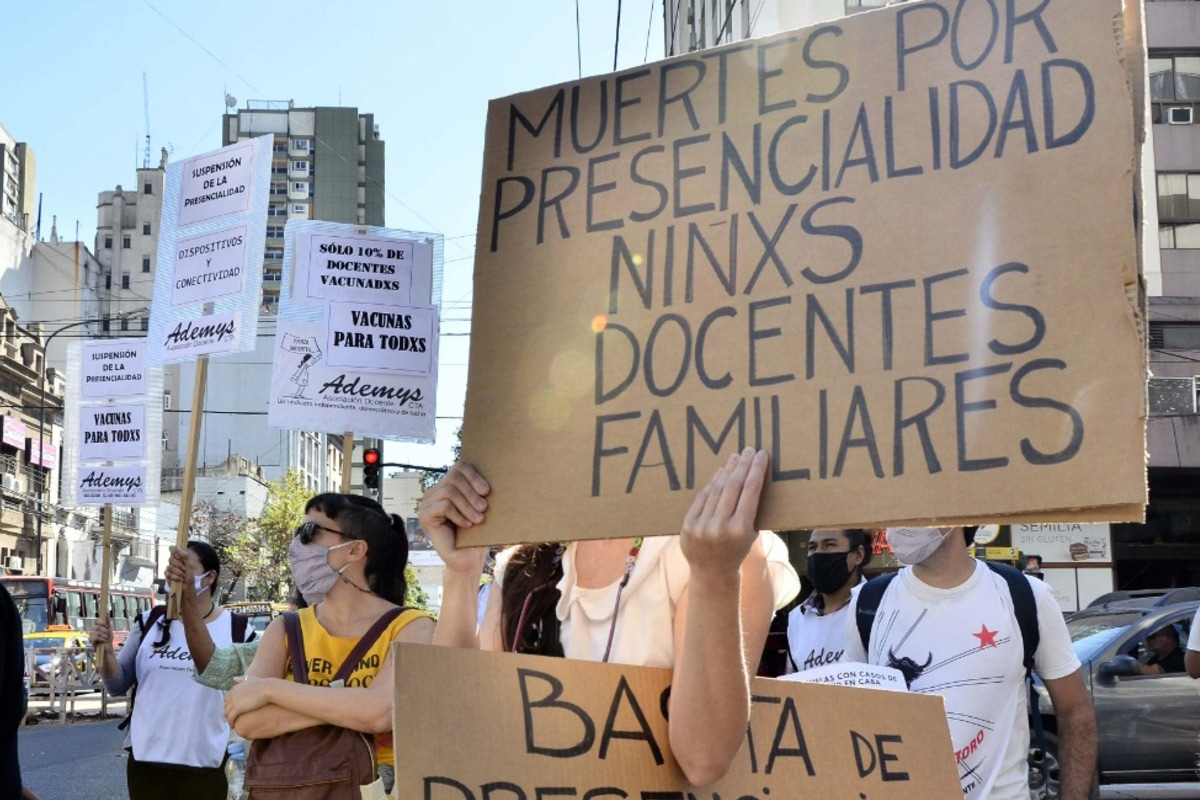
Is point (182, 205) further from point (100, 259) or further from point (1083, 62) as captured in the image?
point (100, 259)

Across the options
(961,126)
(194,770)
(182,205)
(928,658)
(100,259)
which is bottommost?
(194,770)

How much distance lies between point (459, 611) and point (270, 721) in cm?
135

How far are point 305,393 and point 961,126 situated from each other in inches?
160

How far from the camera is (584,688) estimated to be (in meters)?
2.24

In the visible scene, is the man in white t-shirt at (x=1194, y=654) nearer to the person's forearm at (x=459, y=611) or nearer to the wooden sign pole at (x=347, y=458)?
the wooden sign pole at (x=347, y=458)

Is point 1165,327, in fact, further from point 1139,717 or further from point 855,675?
point 855,675

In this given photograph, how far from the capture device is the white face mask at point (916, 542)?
4031 mm

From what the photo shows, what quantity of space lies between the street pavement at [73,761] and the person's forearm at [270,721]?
6763mm

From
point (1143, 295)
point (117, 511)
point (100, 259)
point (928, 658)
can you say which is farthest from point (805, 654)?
point (100, 259)

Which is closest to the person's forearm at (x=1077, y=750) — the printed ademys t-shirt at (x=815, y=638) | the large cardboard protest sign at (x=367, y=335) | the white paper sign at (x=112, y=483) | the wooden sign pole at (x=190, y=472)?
the printed ademys t-shirt at (x=815, y=638)

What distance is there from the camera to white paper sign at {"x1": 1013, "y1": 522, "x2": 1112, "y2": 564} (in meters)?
29.2

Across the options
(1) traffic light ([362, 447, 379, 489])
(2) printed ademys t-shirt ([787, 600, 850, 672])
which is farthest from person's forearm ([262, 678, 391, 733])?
(1) traffic light ([362, 447, 379, 489])

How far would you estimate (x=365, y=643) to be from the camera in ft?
13.0

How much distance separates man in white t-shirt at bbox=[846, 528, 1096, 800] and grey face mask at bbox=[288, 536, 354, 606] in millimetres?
1751
